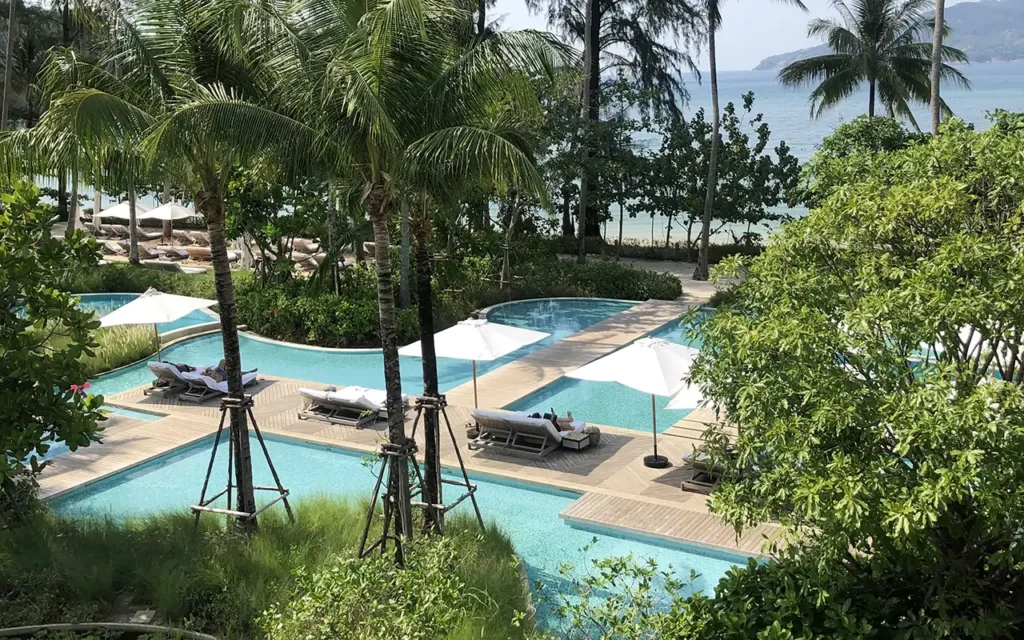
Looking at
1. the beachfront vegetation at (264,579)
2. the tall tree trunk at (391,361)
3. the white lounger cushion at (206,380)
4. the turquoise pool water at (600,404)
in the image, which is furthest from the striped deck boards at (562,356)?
the tall tree trunk at (391,361)

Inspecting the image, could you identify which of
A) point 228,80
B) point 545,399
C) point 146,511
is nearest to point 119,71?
point 228,80

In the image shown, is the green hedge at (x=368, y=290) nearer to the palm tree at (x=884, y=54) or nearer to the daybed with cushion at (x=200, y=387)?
the daybed with cushion at (x=200, y=387)

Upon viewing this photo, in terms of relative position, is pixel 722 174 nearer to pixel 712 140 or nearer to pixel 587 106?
pixel 712 140

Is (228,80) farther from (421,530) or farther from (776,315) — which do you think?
(776,315)

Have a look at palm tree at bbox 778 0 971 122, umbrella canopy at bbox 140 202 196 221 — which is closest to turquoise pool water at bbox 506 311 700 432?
palm tree at bbox 778 0 971 122

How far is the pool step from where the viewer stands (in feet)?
36.3

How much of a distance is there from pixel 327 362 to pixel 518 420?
794 cm

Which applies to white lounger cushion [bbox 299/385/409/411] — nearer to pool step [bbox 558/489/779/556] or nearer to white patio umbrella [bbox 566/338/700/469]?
white patio umbrella [bbox 566/338/700/469]

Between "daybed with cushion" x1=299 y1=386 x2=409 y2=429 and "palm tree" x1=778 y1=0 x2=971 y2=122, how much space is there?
2077 cm

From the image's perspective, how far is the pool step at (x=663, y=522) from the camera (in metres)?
11.1

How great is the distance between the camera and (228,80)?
1030cm

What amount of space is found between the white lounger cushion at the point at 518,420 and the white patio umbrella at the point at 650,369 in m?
0.89

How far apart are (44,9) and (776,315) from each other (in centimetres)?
4730

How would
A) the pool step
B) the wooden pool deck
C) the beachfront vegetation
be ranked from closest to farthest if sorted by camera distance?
1. the beachfront vegetation
2. the pool step
3. the wooden pool deck
